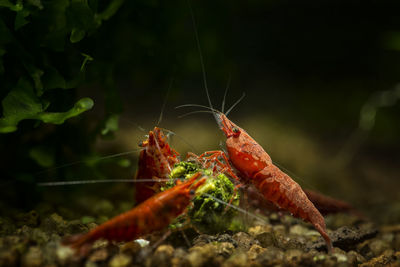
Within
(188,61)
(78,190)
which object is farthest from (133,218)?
(188,61)

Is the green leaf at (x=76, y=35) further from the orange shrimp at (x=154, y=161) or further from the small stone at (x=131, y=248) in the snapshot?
the small stone at (x=131, y=248)

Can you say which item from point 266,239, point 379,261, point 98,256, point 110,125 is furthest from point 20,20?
point 379,261

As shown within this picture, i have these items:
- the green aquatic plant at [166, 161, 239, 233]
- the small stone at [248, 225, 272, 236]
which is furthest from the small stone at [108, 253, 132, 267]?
the small stone at [248, 225, 272, 236]

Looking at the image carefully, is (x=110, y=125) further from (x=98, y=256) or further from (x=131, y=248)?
(x=98, y=256)

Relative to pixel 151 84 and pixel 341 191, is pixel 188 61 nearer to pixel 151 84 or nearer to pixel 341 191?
pixel 151 84

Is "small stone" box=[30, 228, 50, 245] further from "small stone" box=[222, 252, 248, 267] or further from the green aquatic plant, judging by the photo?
"small stone" box=[222, 252, 248, 267]
